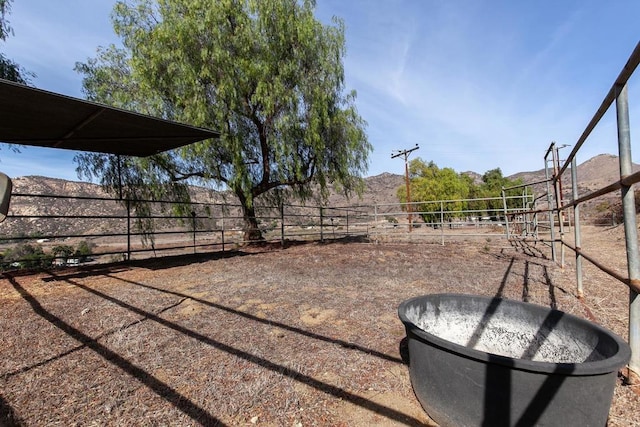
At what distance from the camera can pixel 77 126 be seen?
4.54 metres

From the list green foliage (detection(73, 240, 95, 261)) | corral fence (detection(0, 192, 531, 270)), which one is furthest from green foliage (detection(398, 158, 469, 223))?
green foliage (detection(73, 240, 95, 261))

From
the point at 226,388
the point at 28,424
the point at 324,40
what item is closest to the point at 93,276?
the point at 28,424

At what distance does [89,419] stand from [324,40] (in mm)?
9861

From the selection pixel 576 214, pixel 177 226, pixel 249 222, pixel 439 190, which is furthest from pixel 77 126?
pixel 439 190

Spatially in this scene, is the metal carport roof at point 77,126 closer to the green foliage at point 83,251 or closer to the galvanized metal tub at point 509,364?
the green foliage at point 83,251

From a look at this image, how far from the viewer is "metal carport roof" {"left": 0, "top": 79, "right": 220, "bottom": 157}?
351cm

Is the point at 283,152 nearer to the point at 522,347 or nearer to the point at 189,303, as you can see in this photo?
the point at 189,303

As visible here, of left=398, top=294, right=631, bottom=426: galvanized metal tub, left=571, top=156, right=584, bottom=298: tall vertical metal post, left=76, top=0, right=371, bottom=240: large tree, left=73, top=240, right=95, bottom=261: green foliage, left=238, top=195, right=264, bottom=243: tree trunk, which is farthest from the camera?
left=238, top=195, right=264, bottom=243: tree trunk

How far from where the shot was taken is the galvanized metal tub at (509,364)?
1.15 metres

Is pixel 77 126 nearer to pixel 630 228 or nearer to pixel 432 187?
pixel 630 228

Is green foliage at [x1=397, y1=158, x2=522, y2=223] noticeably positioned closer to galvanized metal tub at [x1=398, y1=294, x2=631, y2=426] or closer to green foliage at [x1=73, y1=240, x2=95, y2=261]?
green foliage at [x1=73, y1=240, x2=95, y2=261]

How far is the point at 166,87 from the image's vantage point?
7.84 m

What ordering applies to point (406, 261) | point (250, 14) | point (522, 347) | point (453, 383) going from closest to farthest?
point (453, 383) → point (522, 347) → point (406, 261) → point (250, 14)

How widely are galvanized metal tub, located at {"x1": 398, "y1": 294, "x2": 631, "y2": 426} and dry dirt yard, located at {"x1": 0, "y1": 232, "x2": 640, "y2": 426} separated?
261 millimetres
